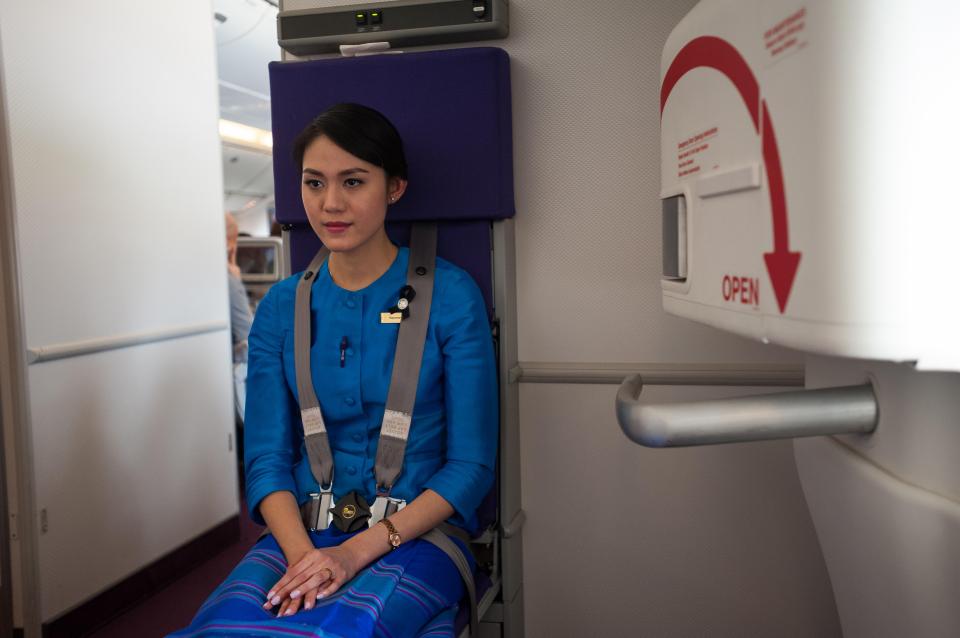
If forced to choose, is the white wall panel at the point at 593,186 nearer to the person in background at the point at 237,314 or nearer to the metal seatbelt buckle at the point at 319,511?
the metal seatbelt buckle at the point at 319,511

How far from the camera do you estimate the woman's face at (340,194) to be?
1.98 metres

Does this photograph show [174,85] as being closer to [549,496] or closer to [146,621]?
[146,621]

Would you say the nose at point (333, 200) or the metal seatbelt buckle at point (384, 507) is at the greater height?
the nose at point (333, 200)

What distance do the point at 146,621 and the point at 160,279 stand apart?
4.65 ft

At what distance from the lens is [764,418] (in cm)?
105

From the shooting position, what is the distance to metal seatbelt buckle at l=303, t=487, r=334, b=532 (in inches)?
78.2

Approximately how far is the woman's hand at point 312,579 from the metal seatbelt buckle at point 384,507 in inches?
6.2

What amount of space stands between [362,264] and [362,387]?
318 mm

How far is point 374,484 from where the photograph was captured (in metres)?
2.02

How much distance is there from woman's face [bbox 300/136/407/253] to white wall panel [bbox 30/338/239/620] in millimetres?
1554

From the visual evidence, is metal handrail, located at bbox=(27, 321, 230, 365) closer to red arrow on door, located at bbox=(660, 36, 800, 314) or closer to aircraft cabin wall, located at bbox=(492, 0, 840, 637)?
aircraft cabin wall, located at bbox=(492, 0, 840, 637)

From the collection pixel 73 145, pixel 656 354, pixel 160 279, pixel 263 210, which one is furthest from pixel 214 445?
pixel 263 210

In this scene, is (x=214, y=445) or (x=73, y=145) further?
(x=214, y=445)

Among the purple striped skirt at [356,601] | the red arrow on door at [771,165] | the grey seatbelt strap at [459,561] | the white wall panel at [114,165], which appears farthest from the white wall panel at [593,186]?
the white wall panel at [114,165]
